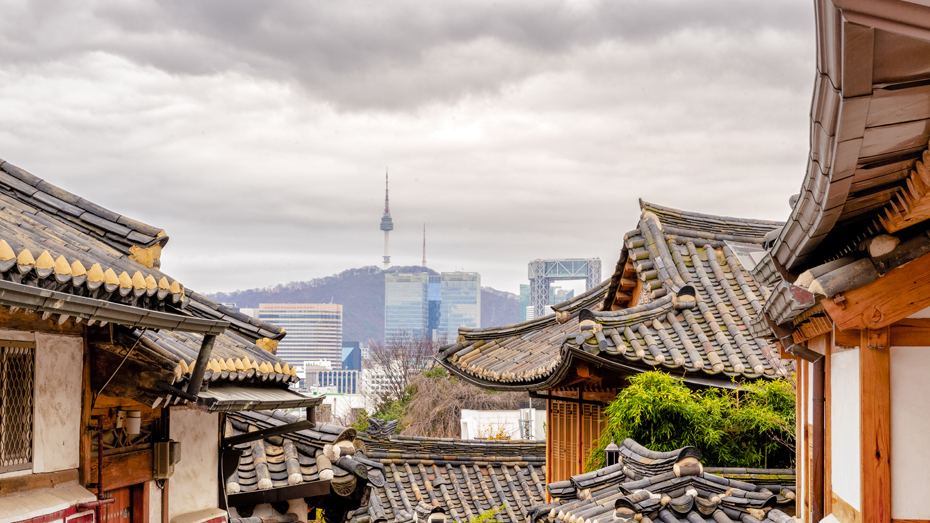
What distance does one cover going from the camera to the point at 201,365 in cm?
555

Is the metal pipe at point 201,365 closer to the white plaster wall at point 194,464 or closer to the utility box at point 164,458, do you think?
the utility box at point 164,458

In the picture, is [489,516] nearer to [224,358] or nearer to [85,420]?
[224,358]

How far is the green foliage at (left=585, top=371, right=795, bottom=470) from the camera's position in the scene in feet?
30.4

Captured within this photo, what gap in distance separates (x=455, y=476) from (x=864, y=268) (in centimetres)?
1350

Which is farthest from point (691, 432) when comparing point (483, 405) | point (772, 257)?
point (483, 405)

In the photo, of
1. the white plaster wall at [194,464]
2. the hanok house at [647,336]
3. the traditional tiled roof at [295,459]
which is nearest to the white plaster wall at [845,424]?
the hanok house at [647,336]

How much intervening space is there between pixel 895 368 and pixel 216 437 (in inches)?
254

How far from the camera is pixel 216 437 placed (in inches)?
330

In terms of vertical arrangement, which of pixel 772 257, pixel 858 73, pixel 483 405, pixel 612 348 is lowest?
pixel 483 405

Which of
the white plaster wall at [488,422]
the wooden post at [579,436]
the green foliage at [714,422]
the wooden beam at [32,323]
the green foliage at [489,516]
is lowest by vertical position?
the white plaster wall at [488,422]

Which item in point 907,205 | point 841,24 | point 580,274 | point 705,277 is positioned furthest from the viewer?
point 580,274

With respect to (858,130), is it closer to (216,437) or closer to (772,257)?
(772,257)

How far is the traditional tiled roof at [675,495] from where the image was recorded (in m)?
6.80

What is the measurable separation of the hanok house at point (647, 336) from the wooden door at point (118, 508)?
222 inches
